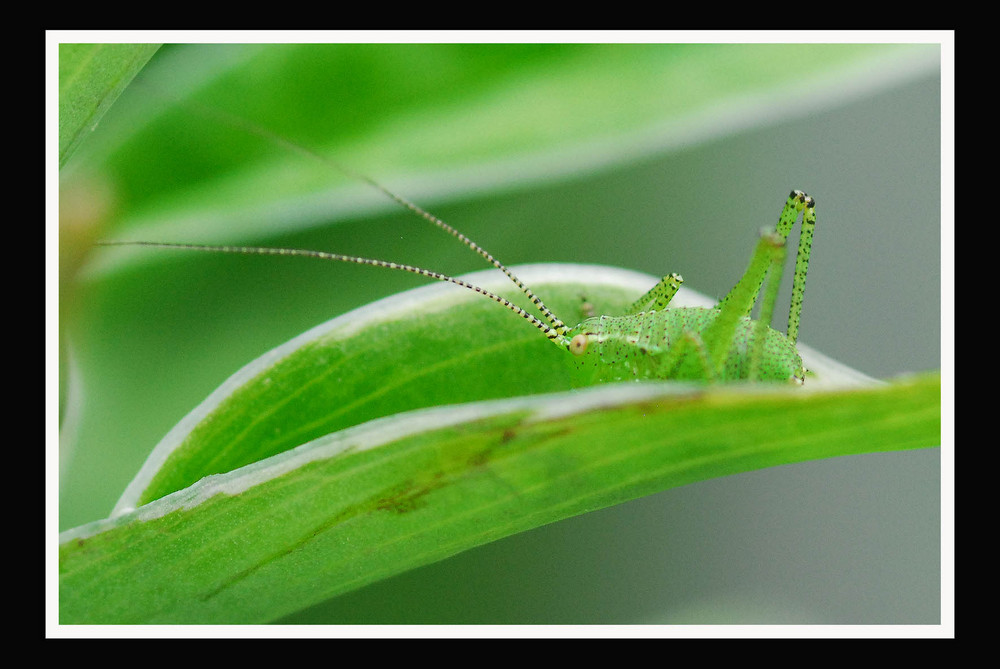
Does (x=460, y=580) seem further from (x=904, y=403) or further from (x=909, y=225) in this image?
(x=909, y=225)

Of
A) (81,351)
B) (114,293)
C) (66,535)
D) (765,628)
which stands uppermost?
(114,293)

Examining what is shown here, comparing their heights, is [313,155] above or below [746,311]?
above

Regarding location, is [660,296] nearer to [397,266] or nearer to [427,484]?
[397,266]

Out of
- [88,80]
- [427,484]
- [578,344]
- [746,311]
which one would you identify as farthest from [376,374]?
[746,311]

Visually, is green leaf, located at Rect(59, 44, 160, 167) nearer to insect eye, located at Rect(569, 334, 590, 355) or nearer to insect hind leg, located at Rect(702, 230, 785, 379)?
insect eye, located at Rect(569, 334, 590, 355)

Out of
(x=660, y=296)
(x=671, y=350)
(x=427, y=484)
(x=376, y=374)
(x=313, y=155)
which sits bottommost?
(x=427, y=484)

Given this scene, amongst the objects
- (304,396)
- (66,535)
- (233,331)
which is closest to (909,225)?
(304,396)

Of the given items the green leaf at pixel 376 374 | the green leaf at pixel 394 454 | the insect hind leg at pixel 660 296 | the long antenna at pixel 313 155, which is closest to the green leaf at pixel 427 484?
the green leaf at pixel 394 454

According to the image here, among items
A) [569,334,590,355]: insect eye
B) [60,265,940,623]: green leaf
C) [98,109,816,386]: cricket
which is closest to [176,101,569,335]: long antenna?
[98,109,816,386]: cricket
